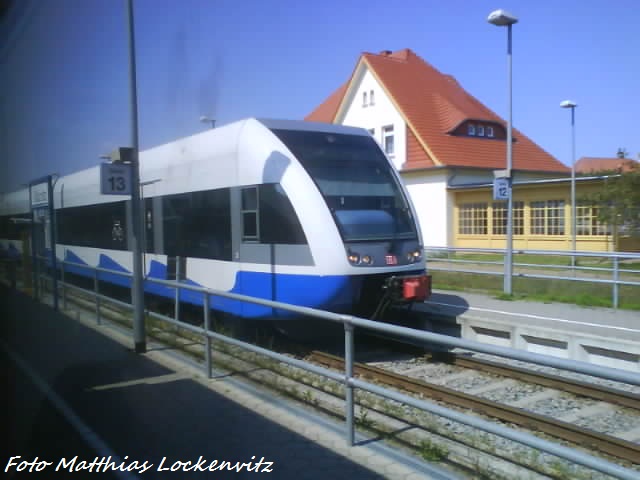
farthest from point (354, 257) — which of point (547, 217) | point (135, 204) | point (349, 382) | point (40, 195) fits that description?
point (547, 217)

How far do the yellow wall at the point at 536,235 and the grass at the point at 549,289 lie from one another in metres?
9.34

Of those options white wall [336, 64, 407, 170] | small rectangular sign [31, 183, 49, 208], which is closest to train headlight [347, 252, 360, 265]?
small rectangular sign [31, 183, 49, 208]

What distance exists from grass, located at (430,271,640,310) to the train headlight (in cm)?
515

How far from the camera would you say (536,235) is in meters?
23.9

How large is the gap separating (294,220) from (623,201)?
10.8 m

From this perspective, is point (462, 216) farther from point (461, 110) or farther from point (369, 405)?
point (369, 405)

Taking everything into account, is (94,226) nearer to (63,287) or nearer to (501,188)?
(63,287)

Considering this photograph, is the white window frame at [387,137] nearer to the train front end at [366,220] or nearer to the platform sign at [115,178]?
the train front end at [366,220]

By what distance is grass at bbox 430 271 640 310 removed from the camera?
11.0 meters

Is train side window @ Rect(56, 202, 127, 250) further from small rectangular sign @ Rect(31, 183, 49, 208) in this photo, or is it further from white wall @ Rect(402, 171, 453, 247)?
white wall @ Rect(402, 171, 453, 247)

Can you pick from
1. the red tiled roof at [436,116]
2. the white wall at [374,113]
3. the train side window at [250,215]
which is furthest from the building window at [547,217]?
the train side window at [250,215]

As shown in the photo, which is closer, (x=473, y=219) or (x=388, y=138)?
(x=473, y=219)

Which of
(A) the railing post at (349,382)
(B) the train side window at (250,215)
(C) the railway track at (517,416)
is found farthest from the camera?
(B) the train side window at (250,215)

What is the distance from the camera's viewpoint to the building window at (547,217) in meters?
23.0
